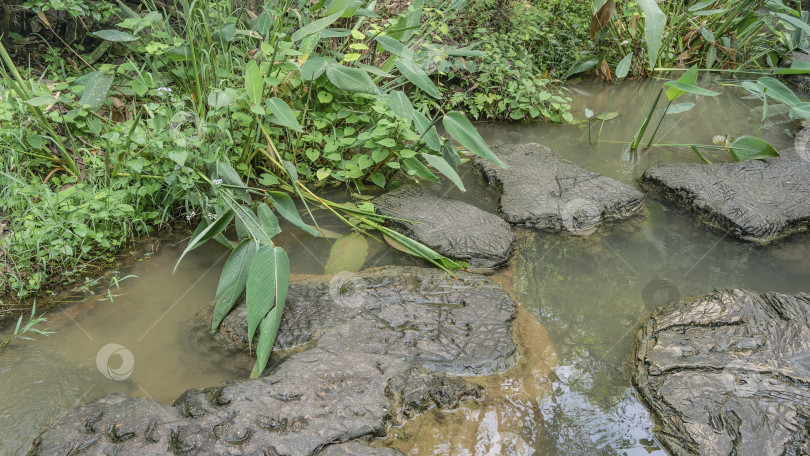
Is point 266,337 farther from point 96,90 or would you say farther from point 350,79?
point 96,90

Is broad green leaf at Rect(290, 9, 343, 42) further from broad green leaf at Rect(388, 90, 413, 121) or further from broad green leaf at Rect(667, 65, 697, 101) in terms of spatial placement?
broad green leaf at Rect(667, 65, 697, 101)

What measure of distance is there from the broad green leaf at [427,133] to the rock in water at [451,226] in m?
0.33

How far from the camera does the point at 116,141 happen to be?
2678 mm

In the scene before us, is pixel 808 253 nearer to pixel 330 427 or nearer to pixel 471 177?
pixel 471 177

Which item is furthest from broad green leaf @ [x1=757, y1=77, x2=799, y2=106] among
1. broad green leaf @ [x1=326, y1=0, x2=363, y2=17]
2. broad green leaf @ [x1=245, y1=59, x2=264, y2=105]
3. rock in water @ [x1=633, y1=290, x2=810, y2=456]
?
broad green leaf @ [x1=245, y1=59, x2=264, y2=105]

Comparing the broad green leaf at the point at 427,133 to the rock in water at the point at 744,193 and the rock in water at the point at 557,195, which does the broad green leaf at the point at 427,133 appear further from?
the rock in water at the point at 744,193

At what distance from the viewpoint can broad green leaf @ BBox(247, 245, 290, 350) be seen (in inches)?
83.2

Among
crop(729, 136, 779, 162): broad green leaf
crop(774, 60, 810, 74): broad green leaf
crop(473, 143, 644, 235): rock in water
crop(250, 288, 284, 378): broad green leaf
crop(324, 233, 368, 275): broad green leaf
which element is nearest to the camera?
crop(250, 288, 284, 378): broad green leaf

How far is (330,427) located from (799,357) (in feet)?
5.75

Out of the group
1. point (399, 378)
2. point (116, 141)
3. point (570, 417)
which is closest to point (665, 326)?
point (570, 417)

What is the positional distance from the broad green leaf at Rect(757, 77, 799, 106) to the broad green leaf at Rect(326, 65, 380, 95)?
2.32 metres

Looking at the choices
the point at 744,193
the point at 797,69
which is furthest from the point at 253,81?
the point at 797,69

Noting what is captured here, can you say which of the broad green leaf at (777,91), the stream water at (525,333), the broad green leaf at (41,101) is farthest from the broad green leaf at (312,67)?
the broad green leaf at (777,91)

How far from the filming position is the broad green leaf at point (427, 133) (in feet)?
9.73
